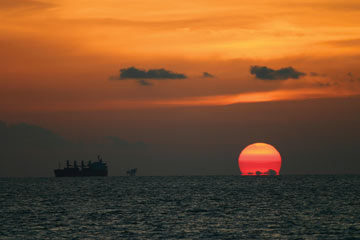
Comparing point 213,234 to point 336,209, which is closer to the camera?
point 213,234

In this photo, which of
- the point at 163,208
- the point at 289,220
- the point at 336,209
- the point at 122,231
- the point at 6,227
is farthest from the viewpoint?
the point at 163,208

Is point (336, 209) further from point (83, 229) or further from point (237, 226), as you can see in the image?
point (83, 229)

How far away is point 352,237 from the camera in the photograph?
5884cm

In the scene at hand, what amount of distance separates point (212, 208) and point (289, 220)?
944 inches

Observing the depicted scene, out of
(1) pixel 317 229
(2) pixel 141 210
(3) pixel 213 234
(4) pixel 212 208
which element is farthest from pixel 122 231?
(4) pixel 212 208

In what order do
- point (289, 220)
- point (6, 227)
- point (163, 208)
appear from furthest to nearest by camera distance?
1. point (163, 208)
2. point (289, 220)
3. point (6, 227)

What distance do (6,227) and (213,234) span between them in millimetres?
25873

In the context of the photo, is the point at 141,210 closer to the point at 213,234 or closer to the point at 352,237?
the point at 213,234

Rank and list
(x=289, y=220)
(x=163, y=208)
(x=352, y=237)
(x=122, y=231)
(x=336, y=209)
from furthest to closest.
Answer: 1. (x=163, y=208)
2. (x=336, y=209)
3. (x=289, y=220)
4. (x=122, y=231)
5. (x=352, y=237)

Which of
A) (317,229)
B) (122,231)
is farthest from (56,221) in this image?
(317,229)

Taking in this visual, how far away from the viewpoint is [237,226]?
69688 millimetres

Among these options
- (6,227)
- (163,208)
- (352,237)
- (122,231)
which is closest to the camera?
(352,237)

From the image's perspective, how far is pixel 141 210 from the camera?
93.5 meters

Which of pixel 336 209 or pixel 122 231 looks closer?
pixel 122 231
